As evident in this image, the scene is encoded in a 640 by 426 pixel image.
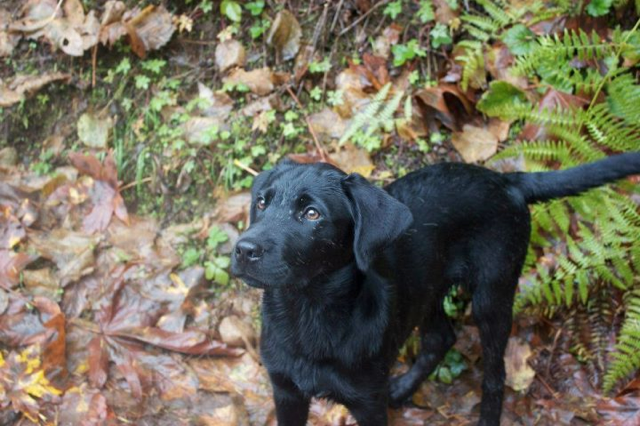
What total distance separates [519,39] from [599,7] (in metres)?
0.56

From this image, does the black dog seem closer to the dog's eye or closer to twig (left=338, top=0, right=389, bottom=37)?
the dog's eye

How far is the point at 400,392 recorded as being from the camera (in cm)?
411

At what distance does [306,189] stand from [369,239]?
348 mm

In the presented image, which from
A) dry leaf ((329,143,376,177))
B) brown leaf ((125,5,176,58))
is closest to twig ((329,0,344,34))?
dry leaf ((329,143,376,177))

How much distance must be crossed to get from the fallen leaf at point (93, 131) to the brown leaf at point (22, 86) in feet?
1.21

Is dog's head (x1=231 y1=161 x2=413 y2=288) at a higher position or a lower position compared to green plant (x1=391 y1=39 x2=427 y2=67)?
higher

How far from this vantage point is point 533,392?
13.7 ft

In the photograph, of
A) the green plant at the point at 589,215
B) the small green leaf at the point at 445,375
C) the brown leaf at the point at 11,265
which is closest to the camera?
the green plant at the point at 589,215

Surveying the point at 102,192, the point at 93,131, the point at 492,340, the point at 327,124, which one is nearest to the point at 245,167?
the point at 327,124

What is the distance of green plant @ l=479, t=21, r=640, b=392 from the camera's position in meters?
3.97

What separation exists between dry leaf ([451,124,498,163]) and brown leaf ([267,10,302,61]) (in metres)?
1.40

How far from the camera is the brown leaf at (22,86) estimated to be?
16.5 ft

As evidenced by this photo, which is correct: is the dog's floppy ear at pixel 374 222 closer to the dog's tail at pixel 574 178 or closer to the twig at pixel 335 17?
the dog's tail at pixel 574 178

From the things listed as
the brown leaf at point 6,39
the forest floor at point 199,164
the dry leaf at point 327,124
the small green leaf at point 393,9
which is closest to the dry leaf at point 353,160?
the forest floor at point 199,164
